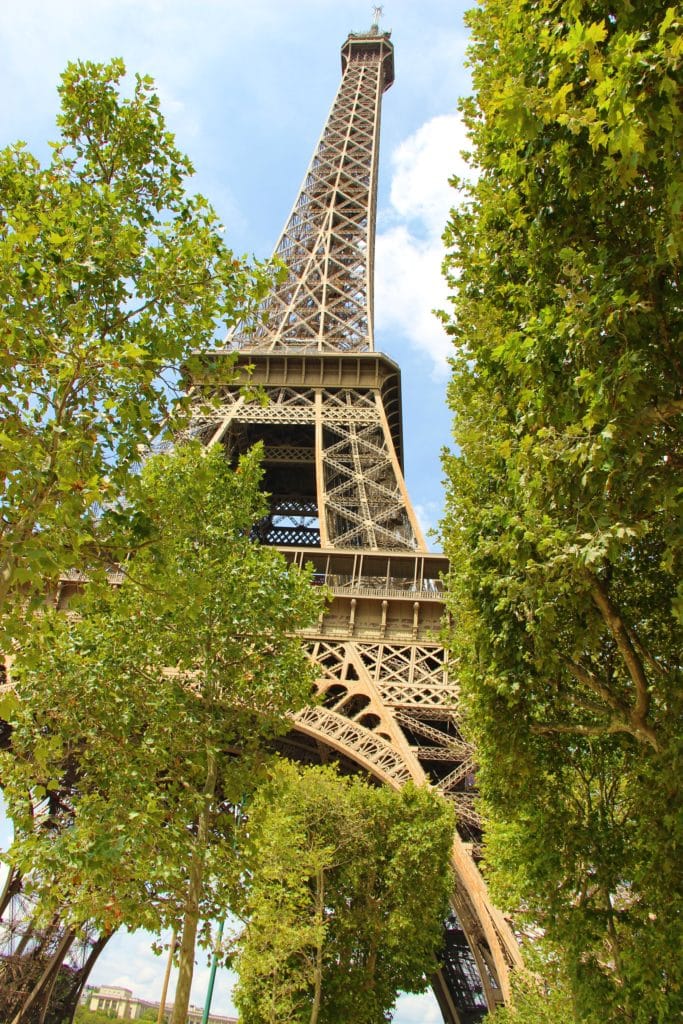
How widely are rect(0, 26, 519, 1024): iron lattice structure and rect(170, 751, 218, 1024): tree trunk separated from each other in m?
2.90

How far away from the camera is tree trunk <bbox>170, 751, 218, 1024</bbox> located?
26.4 ft

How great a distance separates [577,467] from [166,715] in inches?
216

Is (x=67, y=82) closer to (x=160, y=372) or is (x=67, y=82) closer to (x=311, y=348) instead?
(x=160, y=372)

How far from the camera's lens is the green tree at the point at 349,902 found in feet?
53.2

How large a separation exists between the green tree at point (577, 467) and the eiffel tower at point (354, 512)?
228cm

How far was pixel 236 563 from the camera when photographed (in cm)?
1038

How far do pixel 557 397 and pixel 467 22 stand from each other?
536 cm

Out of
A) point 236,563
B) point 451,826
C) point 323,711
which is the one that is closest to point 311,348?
point 323,711

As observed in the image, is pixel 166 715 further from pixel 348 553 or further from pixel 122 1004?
pixel 122 1004

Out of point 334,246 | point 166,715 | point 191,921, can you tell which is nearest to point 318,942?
point 191,921

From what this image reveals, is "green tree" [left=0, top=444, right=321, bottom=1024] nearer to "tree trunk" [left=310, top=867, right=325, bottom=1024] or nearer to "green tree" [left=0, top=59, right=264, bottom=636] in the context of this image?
"green tree" [left=0, top=59, right=264, bottom=636]

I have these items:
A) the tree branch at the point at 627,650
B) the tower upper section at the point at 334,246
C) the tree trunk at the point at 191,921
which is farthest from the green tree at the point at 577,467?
the tower upper section at the point at 334,246

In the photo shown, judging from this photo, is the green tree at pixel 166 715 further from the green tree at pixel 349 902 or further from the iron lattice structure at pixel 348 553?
the green tree at pixel 349 902

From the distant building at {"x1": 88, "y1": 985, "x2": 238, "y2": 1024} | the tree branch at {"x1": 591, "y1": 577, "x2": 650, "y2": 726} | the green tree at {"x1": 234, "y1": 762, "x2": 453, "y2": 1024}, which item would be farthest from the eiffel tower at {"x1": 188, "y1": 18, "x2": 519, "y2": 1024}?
the distant building at {"x1": 88, "y1": 985, "x2": 238, "y2": 1024}
